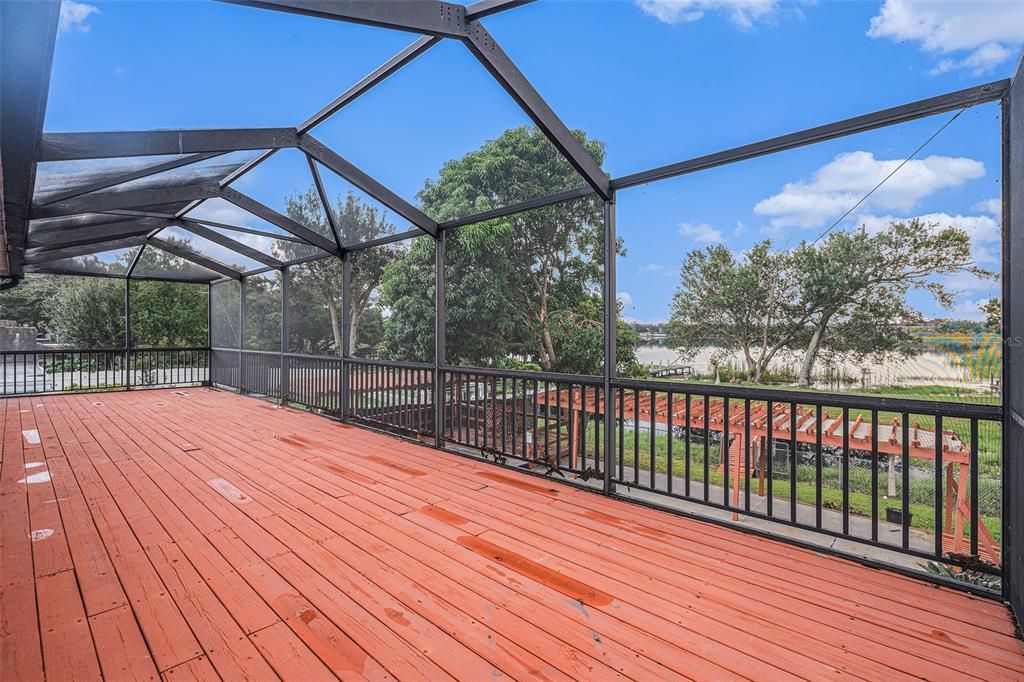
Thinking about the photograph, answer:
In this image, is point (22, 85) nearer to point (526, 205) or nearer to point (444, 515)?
point (526, 205)

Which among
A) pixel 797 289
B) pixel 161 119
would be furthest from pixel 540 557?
pixel 161 119

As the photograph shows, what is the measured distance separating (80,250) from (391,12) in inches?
321

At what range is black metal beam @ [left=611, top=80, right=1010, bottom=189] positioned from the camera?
1.98 m

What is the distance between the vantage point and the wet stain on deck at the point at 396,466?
3830 millimetres

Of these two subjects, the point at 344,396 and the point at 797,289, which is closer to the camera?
the point at 797,289

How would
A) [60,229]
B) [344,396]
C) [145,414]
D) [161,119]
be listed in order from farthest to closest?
[145,414]
[344,396]
[60,229]
[161,119]

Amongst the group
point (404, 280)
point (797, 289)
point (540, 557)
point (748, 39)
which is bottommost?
point (540, 557)

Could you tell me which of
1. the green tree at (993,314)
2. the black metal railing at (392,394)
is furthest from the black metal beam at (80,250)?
the green tree at (993,314)

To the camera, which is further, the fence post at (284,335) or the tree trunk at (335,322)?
the fence post at (284,335)

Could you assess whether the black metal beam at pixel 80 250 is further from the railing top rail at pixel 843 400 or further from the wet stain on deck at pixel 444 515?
the railing top rail at pixel 843 400

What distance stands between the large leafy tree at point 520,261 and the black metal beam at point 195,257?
5517mm

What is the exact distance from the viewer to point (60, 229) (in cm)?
564

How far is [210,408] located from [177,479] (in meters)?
3.88

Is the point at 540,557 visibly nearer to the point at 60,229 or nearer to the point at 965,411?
the point at 965,411
